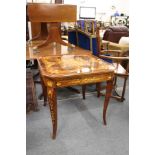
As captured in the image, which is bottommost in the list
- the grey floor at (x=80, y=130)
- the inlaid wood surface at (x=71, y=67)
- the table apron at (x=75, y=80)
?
the grey floor at (x=80, y=130)

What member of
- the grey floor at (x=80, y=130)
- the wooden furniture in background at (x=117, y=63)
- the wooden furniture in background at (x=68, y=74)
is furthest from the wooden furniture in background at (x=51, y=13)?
the grey floor at (x=80, y=130)

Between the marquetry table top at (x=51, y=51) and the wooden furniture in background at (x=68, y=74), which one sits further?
the marquetry table top at (x=51, y=51)

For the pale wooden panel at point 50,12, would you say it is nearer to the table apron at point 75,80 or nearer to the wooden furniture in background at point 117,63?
the wooden furniture in background at point 117,63

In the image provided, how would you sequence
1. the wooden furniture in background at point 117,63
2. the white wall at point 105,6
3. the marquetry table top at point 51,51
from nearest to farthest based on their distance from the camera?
the marquetry table top at point 51,51, the wooden furniture in background at point 117,63, the white wall at point 105,6

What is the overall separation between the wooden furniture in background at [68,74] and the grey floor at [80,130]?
14 centimetres

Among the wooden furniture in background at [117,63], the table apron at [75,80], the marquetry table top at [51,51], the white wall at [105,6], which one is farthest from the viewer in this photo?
the white wall at [105,6]

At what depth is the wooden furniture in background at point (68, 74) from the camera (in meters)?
1.97

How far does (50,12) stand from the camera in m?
2.81

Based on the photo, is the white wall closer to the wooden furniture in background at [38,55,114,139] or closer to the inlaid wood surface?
the inlaid wood surface

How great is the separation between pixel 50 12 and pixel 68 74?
3.89 feet

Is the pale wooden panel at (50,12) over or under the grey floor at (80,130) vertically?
over
